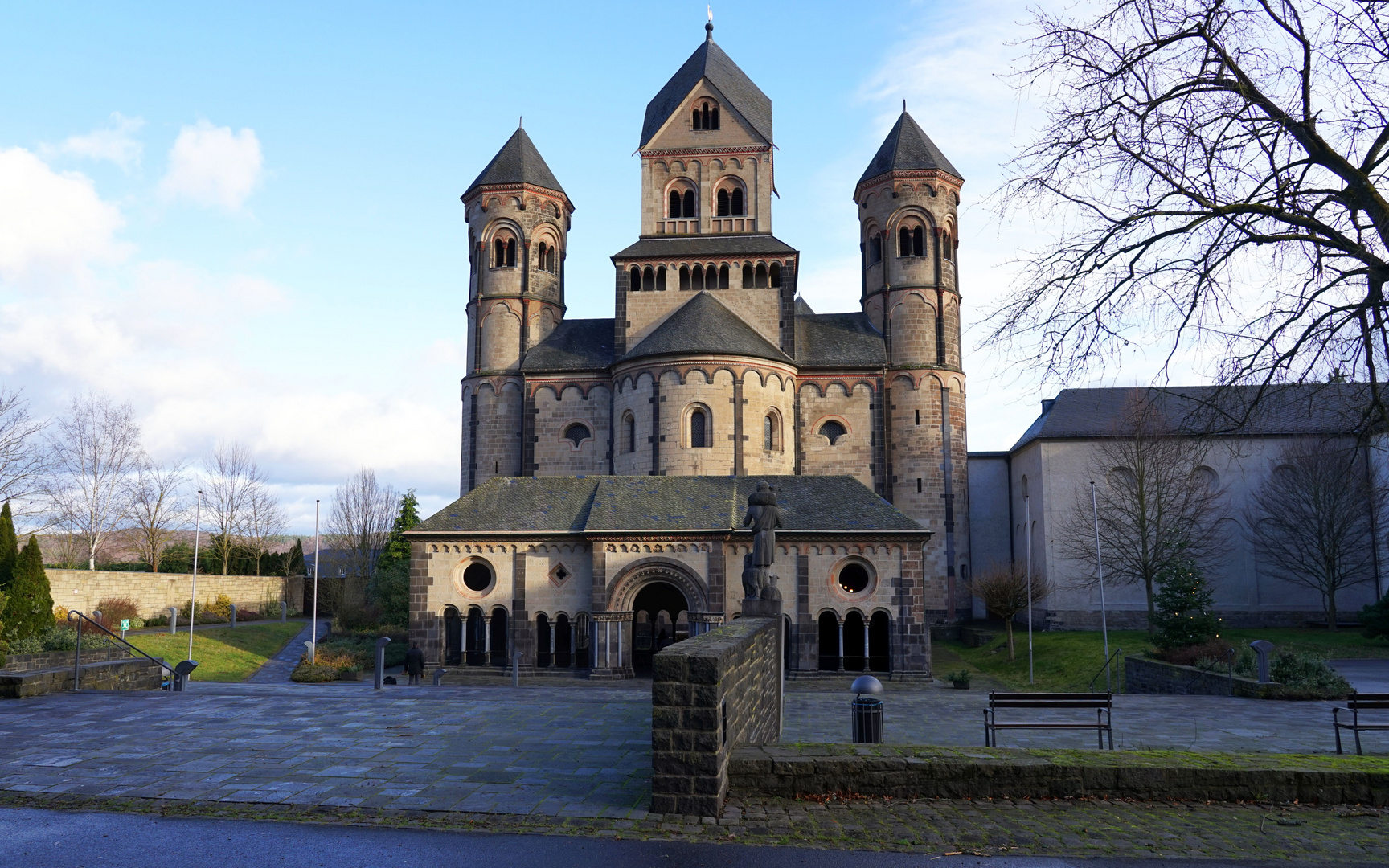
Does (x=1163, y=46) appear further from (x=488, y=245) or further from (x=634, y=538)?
(x=488, y=245)

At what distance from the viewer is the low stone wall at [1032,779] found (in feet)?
30.1

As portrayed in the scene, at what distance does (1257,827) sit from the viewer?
8.55 m

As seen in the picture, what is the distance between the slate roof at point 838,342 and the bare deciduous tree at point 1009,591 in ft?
36.2

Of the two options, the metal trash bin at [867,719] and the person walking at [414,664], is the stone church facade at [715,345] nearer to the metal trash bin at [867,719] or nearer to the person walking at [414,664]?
the person walking at [414,664]

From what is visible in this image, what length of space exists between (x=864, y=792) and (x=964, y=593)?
35716mm

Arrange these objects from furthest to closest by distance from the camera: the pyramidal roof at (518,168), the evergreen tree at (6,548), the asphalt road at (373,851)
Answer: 1. the pyramidal roof at (518,168)
2. the evergreen tree at (6,548)
3. the asphalt road at (373,851)

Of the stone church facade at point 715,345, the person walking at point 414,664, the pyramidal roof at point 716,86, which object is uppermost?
the pyramidal roof at point 716,86

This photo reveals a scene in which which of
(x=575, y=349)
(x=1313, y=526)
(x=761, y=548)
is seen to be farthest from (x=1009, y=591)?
(x=761, y=548)

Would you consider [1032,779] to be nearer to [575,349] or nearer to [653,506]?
[653,506]

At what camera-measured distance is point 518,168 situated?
4541 cm

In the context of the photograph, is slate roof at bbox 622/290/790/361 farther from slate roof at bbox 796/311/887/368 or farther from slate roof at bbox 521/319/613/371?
slate roof at bbox 521/319/613/371

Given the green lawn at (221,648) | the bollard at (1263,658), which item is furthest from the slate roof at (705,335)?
the bollard at (1263,658)

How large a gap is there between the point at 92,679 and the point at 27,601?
3285 millimetres


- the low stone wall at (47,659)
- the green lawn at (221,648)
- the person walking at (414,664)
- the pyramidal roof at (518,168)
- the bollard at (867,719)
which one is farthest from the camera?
the pyramidal roof at (518,168)
